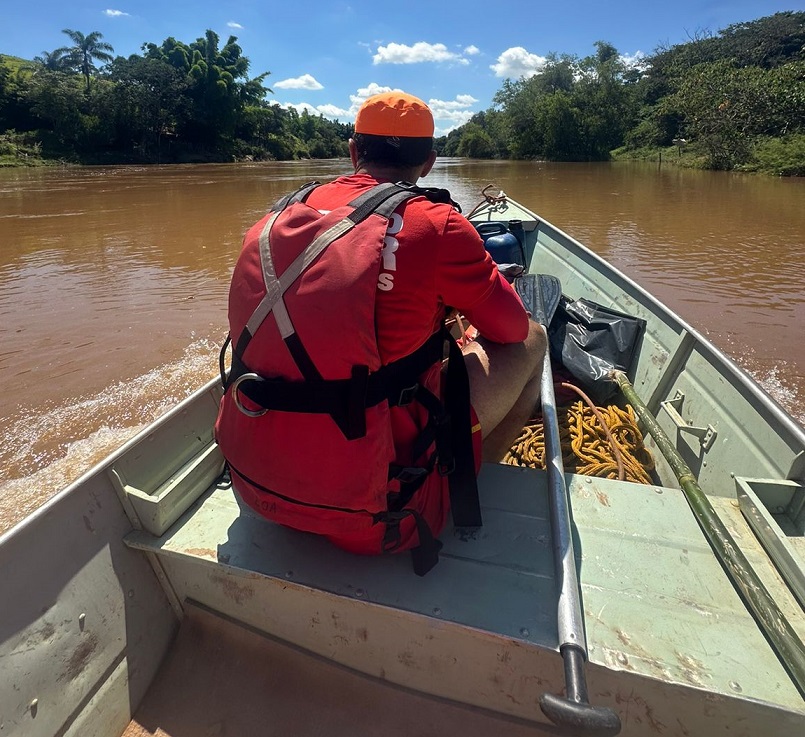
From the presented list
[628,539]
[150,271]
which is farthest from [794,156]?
[628,539]

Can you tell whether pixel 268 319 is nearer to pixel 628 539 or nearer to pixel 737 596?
pixel 628 539

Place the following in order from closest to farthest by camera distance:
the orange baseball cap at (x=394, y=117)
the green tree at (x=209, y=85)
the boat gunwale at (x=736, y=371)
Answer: the orange baseball cap at (x=394, y=117), the boat gunwale at (x=736, y=371), the green tree at (x=209, y=85)

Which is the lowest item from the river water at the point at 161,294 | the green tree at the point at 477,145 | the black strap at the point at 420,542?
the river water at the point at 161,294

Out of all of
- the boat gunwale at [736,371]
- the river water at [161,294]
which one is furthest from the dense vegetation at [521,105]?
the boat gunwale at [736,371]

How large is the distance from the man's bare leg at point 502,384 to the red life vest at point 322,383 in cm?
45

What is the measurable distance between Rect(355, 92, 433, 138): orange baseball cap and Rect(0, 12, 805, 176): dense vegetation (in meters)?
30.6

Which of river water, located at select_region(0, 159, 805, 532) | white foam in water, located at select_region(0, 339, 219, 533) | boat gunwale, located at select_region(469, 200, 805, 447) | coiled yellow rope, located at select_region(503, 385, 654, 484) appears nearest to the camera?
boat gunwale, located at select_region(469, 200, 805, 447)

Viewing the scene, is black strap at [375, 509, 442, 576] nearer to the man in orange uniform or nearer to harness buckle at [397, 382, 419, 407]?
the man in orange uniform

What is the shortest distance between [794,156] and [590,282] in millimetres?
24856

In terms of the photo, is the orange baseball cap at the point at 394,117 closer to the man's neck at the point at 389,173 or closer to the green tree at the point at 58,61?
the man's neck at the point at 389,173

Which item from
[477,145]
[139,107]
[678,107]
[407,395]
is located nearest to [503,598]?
[407,395]

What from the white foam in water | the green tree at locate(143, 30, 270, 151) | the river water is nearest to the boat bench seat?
the white foam in water

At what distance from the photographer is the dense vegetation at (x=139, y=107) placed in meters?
39.6

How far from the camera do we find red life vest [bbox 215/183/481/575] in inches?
51.0
